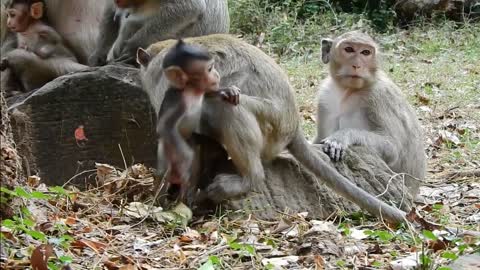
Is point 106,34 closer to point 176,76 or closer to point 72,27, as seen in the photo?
point 72,27

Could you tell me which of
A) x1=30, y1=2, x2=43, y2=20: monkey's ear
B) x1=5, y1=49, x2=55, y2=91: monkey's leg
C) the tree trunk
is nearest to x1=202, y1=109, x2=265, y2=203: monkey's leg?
the tree trunk

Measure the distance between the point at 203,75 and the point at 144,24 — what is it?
2.21 metres

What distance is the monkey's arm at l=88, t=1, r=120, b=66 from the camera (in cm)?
749

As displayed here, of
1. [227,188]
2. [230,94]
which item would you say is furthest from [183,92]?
[227,188]

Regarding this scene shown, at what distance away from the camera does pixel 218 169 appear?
5863 millimetres

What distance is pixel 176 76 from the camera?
5.29 meters

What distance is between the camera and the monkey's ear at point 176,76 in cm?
525

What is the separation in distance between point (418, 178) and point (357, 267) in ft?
8.80

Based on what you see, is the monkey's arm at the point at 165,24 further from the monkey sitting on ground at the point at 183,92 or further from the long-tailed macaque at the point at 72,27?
the monkey sitting on ground at the point at 183,92

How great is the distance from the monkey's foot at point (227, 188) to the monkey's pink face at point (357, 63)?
1.77 meters

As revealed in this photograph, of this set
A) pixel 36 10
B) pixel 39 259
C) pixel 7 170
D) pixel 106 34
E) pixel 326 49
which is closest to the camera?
pixel 39 259

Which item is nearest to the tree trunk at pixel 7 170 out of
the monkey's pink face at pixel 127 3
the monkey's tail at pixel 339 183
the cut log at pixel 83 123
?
the cut log at pixel 83 123

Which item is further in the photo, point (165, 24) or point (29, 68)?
point (165, 24)

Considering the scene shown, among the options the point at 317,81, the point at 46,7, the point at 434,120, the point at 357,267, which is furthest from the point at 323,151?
the point at 317,81
